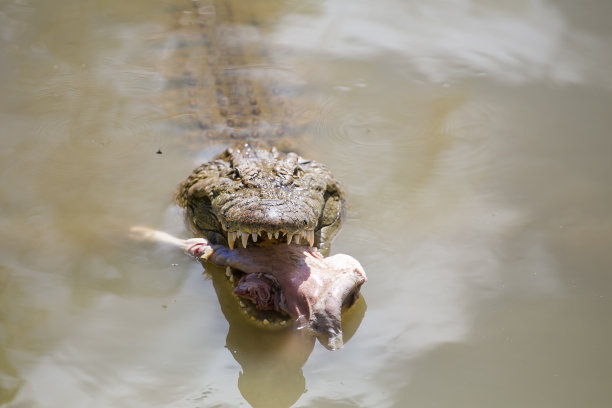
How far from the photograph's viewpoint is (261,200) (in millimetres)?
3955

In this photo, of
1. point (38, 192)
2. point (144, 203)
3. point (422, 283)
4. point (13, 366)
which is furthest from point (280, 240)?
point (38, 192)

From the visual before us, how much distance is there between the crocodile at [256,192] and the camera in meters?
3.70

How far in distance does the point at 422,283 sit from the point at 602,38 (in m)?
4.03

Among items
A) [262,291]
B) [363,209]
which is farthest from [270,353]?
[363,209]

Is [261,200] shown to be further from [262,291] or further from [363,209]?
[363,209]

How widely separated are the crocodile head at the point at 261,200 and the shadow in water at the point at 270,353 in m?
0.47

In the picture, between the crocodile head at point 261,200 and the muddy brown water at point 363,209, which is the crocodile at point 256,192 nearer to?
the crocodile head at point 261,200

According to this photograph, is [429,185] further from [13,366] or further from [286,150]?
[13,366]

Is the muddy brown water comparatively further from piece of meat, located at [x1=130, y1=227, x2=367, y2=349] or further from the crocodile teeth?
the crocodile teeth

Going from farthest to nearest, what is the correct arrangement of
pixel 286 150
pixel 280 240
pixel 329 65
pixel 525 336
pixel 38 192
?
pixel 329 65, pixel 286 150, pixel 38 192, pixel 280 240, pixel 525 336

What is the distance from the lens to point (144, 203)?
4.76 metres

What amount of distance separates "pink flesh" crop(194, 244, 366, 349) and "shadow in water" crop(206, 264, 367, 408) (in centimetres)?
13

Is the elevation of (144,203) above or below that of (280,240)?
below

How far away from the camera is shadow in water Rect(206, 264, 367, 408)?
132 inches
